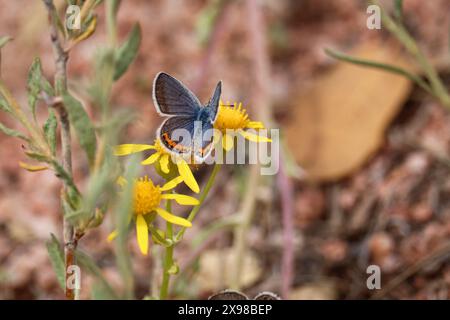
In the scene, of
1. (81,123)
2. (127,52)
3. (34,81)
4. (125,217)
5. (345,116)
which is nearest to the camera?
(125,217)

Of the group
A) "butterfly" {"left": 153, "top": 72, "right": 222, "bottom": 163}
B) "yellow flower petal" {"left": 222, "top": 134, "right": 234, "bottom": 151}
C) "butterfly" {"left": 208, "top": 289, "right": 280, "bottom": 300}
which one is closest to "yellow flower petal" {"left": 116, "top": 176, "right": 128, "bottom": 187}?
"butterfly" {"left": 153, "top": 72, "right": 222, "bottom": 163}

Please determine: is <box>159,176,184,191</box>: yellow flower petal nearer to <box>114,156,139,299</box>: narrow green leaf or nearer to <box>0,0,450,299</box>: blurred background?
<box>114,156,139,299</box>: narrow green leaf

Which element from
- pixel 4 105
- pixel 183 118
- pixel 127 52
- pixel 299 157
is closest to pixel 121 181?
pixel 183 118

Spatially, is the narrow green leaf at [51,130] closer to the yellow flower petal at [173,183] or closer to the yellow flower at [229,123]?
the yellow flower petal at [173,183]

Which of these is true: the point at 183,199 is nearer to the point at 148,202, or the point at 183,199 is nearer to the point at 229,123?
the point at 148,202

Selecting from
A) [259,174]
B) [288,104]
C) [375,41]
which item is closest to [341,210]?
[259,174]

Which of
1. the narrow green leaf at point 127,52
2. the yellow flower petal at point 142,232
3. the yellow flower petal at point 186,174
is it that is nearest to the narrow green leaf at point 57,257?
the yellow flower petal at point 142,232

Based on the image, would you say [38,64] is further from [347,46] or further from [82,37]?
[347,46]
